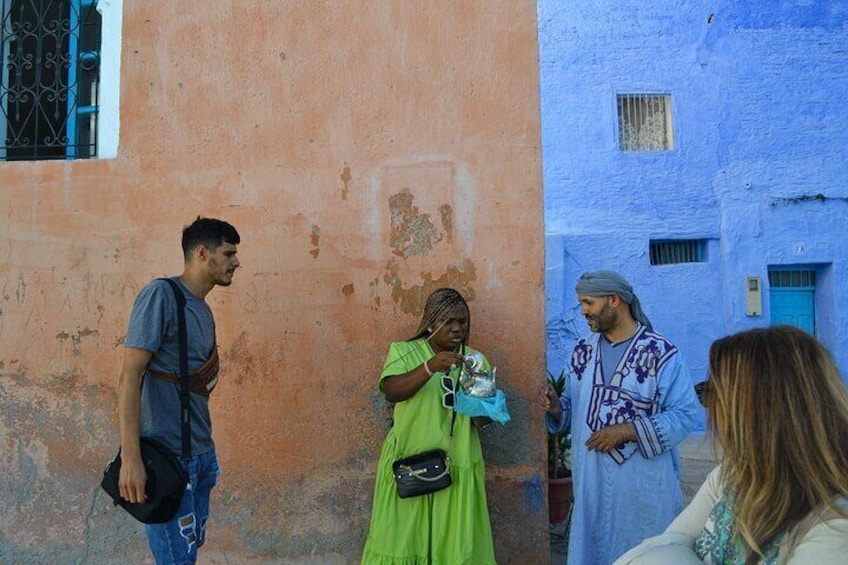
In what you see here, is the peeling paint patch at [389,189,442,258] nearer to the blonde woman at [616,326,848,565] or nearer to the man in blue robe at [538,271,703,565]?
the man in blue robe at [538,271,703,565]

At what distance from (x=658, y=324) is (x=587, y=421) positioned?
7.69m

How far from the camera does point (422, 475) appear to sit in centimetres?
299

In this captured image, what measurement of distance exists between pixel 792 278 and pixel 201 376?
400 inches

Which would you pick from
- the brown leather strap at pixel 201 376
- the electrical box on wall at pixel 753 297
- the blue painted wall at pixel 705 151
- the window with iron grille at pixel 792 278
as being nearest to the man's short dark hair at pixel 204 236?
the brown leather strap at pixel 201 376

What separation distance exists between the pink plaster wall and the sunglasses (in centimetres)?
62

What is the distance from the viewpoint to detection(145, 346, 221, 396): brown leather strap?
8.77ft

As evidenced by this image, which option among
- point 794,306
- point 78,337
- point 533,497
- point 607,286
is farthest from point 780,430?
point 794,306

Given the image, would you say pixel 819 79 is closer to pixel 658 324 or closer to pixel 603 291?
pixel 658 324

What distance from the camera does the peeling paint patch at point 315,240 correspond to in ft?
12.3

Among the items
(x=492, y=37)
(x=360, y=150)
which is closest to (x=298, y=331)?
(x=360, y=150)

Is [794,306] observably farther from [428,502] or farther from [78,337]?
[78,337]

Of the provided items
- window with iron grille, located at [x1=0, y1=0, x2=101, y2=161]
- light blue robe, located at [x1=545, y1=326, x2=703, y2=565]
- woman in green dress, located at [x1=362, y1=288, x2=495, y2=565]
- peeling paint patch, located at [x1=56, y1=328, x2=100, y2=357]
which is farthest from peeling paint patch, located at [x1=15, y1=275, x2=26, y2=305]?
light blue robe, located at [x1=545, y1=326, x2=703, y2=565]

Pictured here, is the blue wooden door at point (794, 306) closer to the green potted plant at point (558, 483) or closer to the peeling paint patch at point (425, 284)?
the green potted plant at point (558, 483)

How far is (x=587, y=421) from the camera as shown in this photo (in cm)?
305
